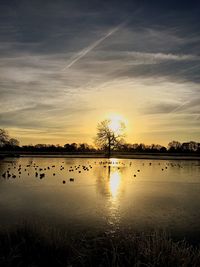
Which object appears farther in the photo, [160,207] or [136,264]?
[160,207]

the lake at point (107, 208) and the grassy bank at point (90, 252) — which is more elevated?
the grassy bank at point (90, 252)

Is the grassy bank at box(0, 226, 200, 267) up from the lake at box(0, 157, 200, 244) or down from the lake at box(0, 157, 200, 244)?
up

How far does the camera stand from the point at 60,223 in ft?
37.3

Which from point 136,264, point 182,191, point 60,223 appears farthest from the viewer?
point 182,191

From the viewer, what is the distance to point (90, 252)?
281 inches

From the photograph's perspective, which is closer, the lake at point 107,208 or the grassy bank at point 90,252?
the grassy bank at point 90,252

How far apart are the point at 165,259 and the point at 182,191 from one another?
13781mm

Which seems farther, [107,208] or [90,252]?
[107,208]

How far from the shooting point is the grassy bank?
6555 mm

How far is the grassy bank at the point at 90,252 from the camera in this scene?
6555 millimetres

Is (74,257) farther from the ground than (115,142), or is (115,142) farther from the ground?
(115,142)

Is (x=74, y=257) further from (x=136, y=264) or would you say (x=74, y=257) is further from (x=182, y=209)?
(x=182, y=209)

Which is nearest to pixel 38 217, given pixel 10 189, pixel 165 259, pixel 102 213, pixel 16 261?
pixel 102 213

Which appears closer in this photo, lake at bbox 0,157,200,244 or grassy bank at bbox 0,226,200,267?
grassy bank at bbox 0,226,200,267
